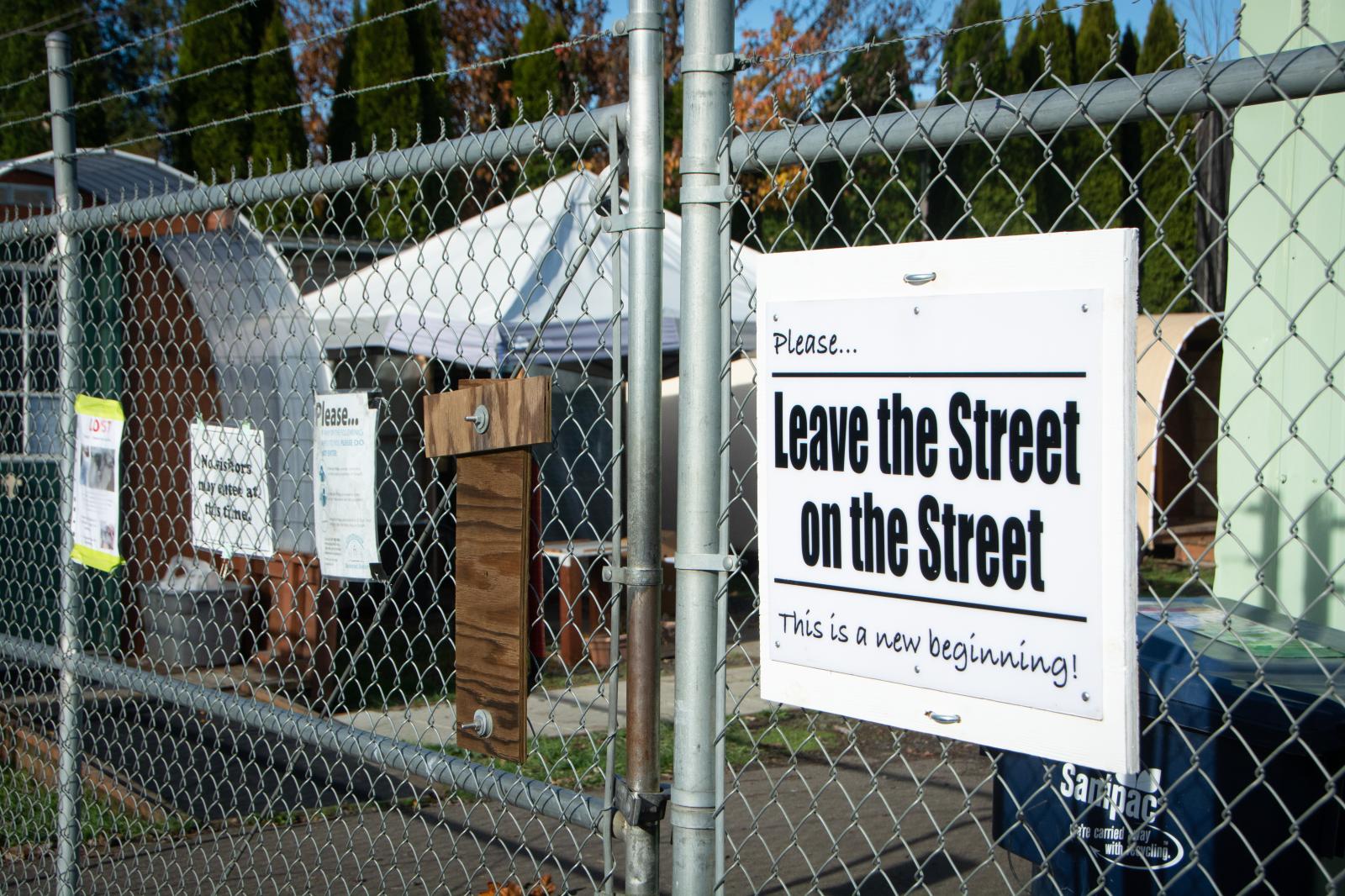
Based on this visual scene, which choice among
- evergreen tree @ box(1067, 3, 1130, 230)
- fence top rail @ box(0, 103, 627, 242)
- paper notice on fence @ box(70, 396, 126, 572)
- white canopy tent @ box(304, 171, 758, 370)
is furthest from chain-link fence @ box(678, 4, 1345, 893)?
evergreen tree @ box(1067, 3, 1130, 230)

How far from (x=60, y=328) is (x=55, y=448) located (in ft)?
14.1

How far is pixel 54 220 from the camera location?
3.51 metres

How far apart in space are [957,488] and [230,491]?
7.09 feet

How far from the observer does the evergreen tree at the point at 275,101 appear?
51.6ft

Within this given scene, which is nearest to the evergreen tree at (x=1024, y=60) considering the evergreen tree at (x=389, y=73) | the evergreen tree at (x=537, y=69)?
the evergreen tree at (x=537, y=69)

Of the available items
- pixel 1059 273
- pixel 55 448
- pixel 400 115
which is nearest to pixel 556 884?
pixel 1059 273

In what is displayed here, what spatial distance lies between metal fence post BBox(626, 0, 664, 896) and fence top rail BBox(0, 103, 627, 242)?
0.30 ft

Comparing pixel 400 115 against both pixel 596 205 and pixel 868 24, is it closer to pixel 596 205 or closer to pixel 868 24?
pixel 868 24

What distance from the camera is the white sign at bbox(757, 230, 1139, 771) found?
1.49 metres

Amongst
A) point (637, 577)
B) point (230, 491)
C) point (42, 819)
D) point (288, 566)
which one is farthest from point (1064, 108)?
point (288, 566)

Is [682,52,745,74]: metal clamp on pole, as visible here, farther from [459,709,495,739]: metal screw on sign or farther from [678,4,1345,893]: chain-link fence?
[459,709,495,739]: metal screw on sign

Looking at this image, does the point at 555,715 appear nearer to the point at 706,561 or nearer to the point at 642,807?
the point at 642,807

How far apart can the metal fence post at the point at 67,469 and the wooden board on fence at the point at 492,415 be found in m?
1.63

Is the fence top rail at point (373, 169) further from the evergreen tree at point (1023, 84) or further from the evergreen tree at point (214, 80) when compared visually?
the evergreen tree at point (1023, 84)
